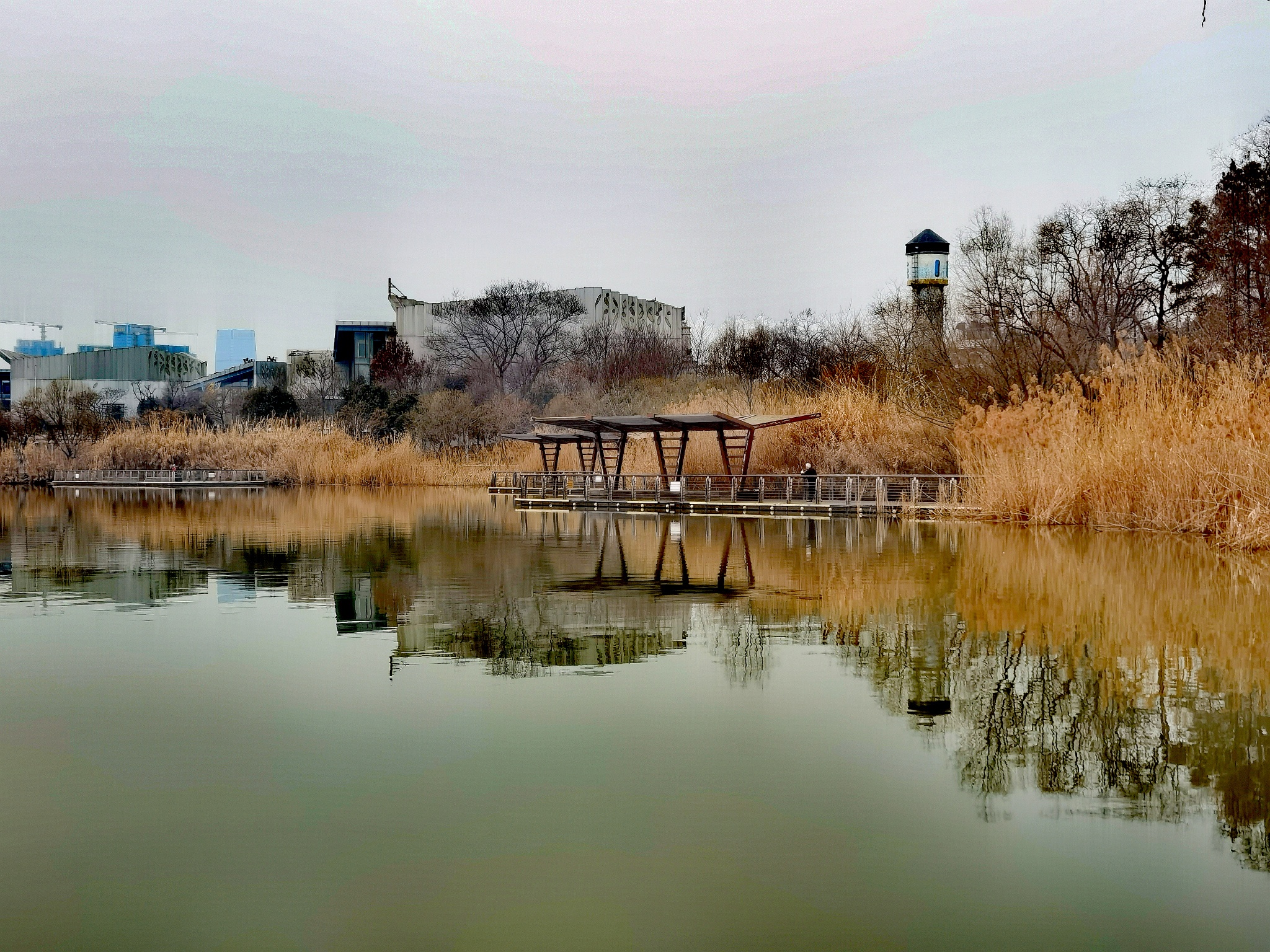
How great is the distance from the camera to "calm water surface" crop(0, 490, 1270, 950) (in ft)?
13.9

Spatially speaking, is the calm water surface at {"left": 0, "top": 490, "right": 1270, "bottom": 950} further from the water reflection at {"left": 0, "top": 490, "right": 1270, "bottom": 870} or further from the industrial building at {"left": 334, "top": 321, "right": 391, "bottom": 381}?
the industrial building at {"left": 334, "top": 321, "right": 391, "bottom": 381}

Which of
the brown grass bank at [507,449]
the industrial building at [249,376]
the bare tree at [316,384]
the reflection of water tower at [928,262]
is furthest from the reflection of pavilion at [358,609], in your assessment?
the industrial building at [249,376]

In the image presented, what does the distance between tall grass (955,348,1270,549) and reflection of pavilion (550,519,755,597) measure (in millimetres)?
6212

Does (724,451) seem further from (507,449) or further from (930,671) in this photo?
(930,671)

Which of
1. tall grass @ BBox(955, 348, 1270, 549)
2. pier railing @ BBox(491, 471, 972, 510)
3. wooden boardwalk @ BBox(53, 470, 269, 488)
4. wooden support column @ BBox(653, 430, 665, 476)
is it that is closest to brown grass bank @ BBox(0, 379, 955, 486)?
wooden boardwalk @ BBox(53, 470, 269, 488)

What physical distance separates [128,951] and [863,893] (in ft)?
8.31

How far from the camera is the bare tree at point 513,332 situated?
7012 centimetres

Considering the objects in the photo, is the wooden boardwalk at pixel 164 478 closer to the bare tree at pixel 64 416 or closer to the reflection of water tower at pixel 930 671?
the bare tree at pixel 64 416

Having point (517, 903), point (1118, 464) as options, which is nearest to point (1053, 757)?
point (517, 903)

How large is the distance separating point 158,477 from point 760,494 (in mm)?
30123

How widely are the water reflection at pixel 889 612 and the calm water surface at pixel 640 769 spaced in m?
0.05

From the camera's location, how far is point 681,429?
3059 cm

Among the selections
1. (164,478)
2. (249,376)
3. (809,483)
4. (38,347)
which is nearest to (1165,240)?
(809,483)

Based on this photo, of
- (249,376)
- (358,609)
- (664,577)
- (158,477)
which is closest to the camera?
(358,609)
